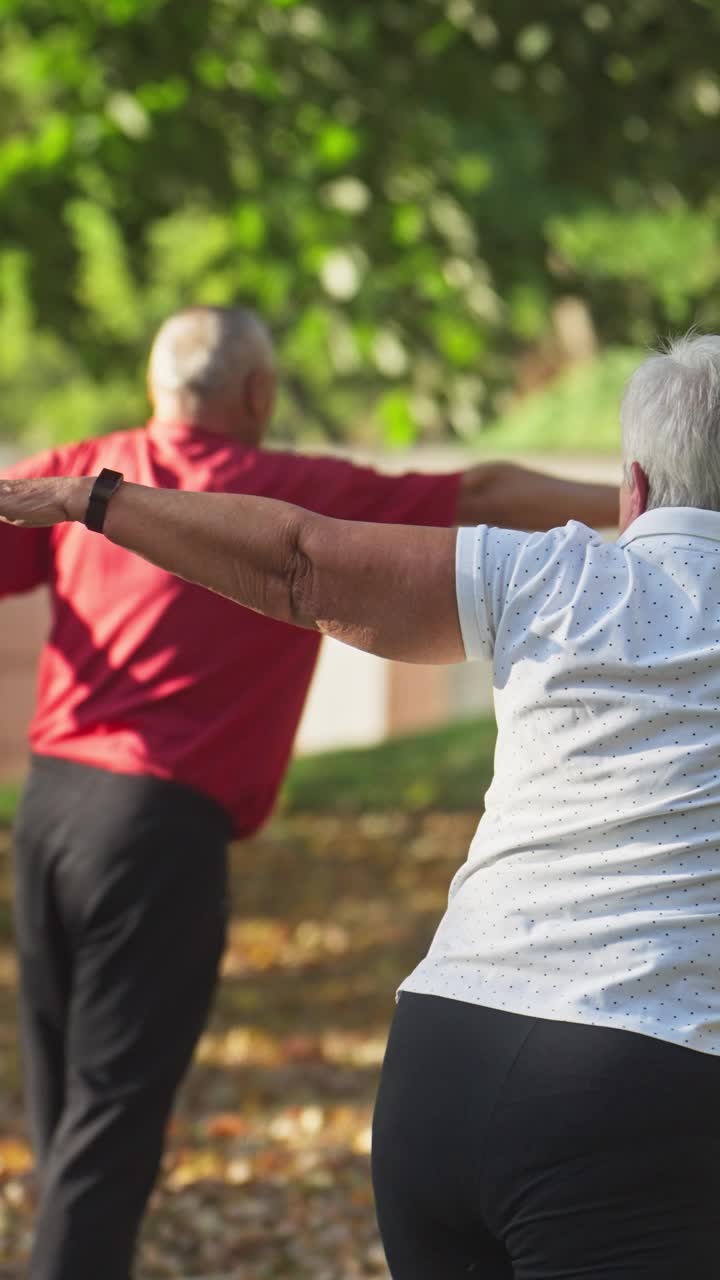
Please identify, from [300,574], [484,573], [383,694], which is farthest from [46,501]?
[383,694]

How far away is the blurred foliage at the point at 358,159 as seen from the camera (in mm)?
6234

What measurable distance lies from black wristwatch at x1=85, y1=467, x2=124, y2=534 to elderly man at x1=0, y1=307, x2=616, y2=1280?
3.57 ft

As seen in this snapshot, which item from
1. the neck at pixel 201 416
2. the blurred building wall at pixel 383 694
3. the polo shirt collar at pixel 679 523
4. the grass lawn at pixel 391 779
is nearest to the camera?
the polo shirt collar at pixel 679 523

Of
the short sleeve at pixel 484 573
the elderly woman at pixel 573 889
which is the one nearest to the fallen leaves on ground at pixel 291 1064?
the elderly woman at pixel 573 889

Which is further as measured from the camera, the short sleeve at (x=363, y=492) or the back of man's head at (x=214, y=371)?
the back of man's head at (x=214, y=371)

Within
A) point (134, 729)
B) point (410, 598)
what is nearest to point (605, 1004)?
point (410, 598)

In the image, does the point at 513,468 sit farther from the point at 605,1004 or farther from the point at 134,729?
the point at 605,1004

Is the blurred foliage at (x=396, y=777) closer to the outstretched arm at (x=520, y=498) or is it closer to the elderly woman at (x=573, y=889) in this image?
the outstretched arm at (x=520, y=498)

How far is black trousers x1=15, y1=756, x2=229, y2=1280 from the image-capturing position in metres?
3.28

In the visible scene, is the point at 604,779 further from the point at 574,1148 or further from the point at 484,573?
the point at 574,1148

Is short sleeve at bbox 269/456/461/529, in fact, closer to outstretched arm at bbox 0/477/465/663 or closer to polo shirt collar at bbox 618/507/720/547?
outstretched arm at bbox 0/477/465/663

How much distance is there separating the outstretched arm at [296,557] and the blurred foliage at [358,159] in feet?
14.0

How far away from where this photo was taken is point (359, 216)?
760 cm

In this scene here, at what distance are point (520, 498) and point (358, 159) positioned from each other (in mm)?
4042
